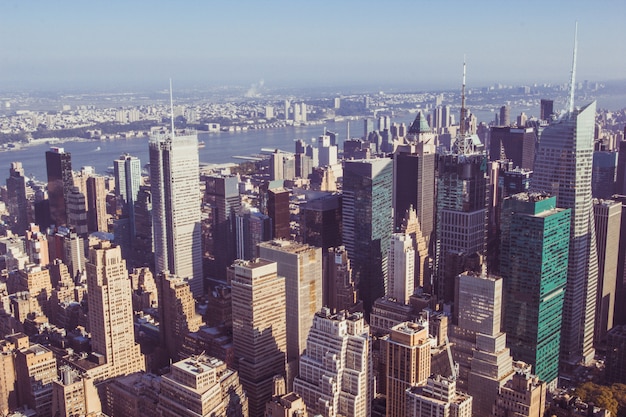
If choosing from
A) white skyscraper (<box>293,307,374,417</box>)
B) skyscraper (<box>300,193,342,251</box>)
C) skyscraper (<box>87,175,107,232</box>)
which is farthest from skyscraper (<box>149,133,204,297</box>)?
white skyscraper (<box>293,307,374,417</box>)

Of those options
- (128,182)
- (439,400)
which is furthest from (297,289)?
(128,182)

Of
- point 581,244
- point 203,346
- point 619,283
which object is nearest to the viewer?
point 203,346

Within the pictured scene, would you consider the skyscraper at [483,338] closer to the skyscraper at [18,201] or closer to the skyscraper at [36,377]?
the skyscraper at [36,377]

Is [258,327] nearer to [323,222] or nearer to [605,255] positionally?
[323,222]

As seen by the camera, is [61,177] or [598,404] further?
[61,177]

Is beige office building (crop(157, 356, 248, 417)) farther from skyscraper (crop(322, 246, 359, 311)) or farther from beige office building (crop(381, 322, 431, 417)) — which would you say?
skyscraper (crop(322, 246, 359, 311))

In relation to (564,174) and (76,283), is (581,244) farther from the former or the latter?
(76,283)

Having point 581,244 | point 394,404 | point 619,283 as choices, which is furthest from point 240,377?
point 619,283

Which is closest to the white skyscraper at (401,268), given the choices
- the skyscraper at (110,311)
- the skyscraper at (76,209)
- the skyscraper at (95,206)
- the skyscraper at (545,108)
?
the skyscraper at (110,311)
